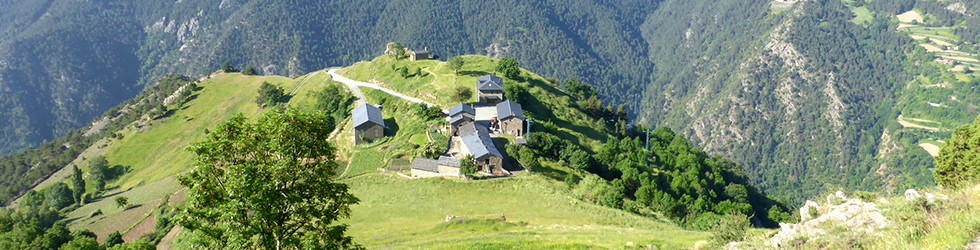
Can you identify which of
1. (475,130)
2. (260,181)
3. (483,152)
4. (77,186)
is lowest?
(77,186)

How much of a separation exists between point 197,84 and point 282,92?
66506mm

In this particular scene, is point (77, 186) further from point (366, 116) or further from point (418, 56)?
point (366, 116)

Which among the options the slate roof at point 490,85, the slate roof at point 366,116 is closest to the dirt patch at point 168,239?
the slate roof at point 366,116

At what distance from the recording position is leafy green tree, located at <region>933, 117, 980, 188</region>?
3797 cm

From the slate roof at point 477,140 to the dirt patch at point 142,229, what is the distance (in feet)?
165

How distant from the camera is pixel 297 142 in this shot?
72.6 ft

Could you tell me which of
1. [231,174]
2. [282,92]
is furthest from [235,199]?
[282,92]

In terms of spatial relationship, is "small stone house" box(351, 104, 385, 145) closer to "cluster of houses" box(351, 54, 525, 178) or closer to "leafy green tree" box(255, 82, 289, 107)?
"cluster of houses" box(351, 54, 525, 178)

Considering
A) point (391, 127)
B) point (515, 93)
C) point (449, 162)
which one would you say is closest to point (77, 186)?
point (391, 127)

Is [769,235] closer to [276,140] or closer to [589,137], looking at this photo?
[276,140]

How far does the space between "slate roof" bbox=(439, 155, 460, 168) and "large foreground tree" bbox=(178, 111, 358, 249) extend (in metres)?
44.7

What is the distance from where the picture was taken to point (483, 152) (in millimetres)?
70000

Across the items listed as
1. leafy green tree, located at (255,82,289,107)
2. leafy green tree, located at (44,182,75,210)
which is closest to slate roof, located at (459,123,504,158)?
leafy green tree, located at (255,82,289,107)

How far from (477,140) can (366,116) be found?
26.3 m
